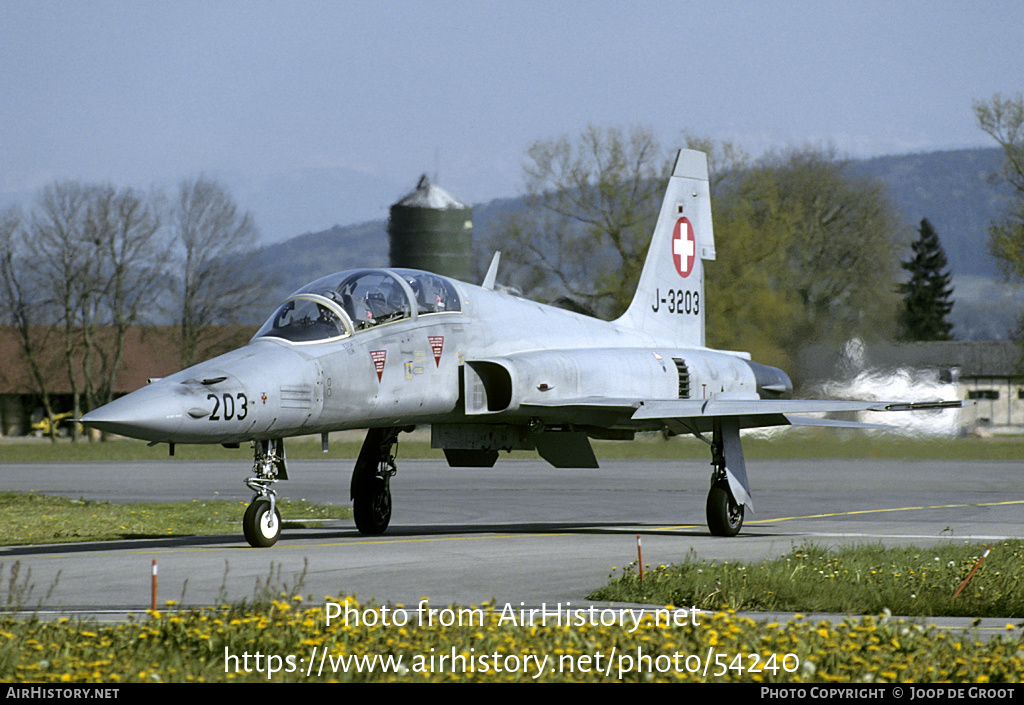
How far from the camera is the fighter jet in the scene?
12.7m

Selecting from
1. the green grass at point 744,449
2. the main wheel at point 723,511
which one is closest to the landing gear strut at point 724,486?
the main wheel at point 723,511

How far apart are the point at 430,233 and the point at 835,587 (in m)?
51.1

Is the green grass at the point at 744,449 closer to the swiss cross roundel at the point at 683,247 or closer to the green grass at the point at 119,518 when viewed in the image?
the swiss cross roundel at the point at 683,247

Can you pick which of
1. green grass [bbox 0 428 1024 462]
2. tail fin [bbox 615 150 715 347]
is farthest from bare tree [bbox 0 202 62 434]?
tail fin [bbox 615 150 715 347]

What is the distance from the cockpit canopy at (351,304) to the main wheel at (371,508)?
2.71 m

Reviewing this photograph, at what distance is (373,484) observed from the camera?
16.6 meters

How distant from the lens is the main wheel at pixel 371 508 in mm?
16500

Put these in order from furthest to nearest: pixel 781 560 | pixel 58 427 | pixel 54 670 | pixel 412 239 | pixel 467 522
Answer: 1. pixel 58 427
2. pixel 412 239
3. pixel 467 522
4. pixel 781 560
5. pixel 54 670

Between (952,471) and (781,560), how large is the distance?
2293 centimetres

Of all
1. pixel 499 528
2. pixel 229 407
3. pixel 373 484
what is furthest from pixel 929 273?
pixel 229 407

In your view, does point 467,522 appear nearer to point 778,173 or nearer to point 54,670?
point 54,670

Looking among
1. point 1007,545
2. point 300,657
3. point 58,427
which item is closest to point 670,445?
point 1007,545

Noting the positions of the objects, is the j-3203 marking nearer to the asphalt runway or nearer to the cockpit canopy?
the asphalt runway
